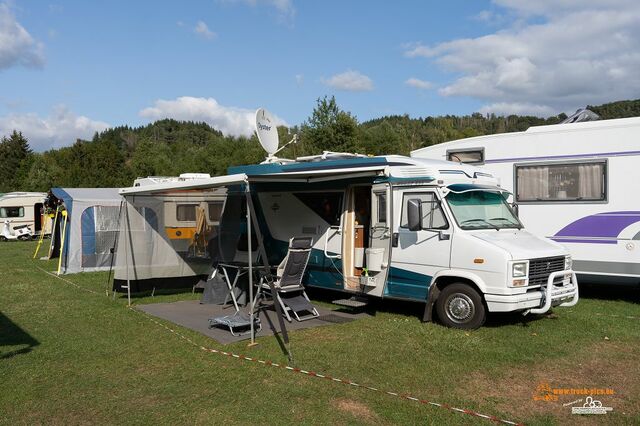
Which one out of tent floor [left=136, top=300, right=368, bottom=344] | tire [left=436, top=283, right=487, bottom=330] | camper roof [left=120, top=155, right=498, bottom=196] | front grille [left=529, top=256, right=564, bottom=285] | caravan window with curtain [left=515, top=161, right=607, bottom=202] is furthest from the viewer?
caravan window with curtain [left=515, top=161, right=607, bottom=202]

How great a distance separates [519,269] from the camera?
752 centimetres

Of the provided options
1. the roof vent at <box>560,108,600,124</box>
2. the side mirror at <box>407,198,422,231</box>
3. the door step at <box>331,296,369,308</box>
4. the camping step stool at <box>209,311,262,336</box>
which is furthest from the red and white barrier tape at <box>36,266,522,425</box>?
the roof vent at <box>560,108,600,124</box>

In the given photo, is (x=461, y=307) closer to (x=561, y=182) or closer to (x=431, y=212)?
(x=431, y=212)

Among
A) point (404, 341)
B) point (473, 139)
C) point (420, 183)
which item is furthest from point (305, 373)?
point (473, 139)

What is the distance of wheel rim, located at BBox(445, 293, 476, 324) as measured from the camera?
790cm

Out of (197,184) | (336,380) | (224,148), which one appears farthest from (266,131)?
(224,148)

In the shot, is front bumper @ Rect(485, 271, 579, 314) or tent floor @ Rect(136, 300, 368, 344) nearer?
front bumper @ Rect(485, 271, 579, 314)

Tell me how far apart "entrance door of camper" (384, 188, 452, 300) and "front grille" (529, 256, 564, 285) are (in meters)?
1.15

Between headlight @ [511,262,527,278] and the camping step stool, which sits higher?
headlight @ [511,262,527,278]

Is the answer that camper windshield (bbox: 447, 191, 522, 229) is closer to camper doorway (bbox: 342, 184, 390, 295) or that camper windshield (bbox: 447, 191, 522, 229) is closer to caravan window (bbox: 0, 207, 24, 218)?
camper doorway (bbox: 342, 184, 390, 295)

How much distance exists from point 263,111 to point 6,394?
669 centimetres

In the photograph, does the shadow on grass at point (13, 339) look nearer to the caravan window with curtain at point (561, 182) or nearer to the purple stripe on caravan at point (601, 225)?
the caravan window with curtain at point (561, 182)

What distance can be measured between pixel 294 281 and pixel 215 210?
2.55 metres

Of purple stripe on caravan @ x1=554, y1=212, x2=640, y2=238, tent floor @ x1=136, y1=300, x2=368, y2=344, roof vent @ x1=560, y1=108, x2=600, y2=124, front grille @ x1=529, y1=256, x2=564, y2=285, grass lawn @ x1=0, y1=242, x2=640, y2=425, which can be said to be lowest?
grass lawn @ x1=0, y1=242, x2=640, y2=425
